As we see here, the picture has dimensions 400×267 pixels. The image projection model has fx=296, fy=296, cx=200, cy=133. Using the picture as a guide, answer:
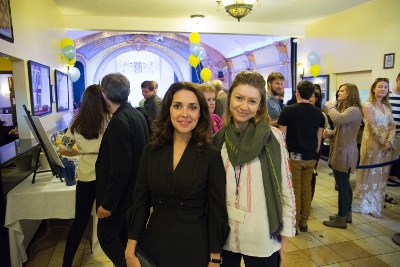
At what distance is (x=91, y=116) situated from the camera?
2129 millimetres

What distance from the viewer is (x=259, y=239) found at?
133 cm

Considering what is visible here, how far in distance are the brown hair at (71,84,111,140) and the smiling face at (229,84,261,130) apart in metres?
1.15

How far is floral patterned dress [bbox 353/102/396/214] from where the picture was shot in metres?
3.41

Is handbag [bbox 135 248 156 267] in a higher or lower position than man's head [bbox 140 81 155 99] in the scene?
lower

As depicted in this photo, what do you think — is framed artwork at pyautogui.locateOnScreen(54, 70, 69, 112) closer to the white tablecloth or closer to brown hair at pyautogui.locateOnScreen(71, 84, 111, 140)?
the white tablecloth

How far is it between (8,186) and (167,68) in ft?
38.8

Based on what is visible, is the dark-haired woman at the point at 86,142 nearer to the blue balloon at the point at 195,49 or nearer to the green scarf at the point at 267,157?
the green scarf at the point at 267,157

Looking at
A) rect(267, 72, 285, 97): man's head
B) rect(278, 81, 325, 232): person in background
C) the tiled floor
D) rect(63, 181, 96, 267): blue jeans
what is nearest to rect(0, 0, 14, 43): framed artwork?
rect(63, 181, 96, 267): blue jeans

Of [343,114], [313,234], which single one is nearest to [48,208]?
[313,234]

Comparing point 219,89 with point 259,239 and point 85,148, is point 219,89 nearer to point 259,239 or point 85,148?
point 85,148

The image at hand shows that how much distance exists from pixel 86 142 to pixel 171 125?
1.05 meters

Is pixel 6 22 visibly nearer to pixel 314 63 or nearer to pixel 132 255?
pixel 132 255

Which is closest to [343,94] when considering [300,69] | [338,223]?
[338,223]

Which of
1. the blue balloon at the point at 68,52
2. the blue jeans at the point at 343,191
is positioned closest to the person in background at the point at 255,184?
the blue jeans at the point at 343,191
